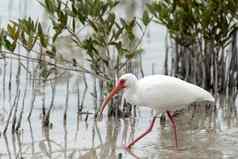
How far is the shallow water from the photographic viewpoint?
8.67 metres

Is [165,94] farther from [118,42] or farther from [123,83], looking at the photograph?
[118,42]

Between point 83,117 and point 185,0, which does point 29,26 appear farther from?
point 185,0

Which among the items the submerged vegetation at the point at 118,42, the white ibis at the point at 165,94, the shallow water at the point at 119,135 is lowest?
the shallow water at the point at 119,135

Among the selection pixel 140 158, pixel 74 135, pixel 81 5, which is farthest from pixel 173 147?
pixel 81 5

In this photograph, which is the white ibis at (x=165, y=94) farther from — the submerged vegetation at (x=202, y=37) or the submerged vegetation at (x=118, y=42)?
the submerged vegetation at (x=202, y=37)

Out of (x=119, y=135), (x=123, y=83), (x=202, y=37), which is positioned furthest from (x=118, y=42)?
(x=202, y=37)

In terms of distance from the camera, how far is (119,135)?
9.74 m

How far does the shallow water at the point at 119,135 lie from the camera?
28.5ft

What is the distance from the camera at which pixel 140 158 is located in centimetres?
850

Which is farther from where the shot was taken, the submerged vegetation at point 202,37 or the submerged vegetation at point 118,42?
the submerged vegetation at point 202,37

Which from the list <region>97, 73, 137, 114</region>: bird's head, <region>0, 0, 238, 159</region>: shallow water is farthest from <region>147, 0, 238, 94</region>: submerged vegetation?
<region>97, 73, 137, 114</region>: bird's head

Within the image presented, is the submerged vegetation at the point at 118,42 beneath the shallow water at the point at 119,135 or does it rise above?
above

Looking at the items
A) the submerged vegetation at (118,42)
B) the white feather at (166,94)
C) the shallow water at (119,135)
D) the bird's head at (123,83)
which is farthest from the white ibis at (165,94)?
the submerged vegetation at (118,42)

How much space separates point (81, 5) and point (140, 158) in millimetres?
2449
